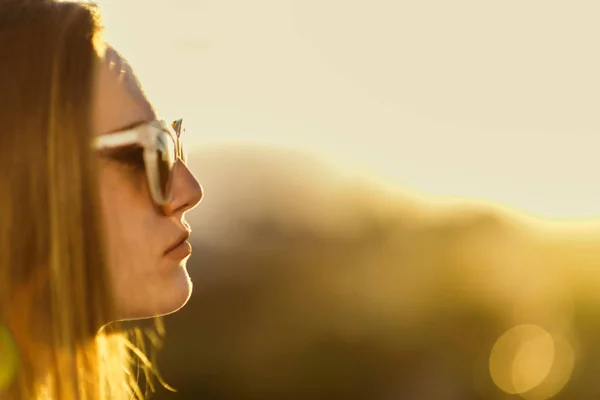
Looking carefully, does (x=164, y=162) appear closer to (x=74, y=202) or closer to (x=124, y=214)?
(x=124, y=214)

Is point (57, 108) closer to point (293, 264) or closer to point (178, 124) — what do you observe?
point (178, 124)

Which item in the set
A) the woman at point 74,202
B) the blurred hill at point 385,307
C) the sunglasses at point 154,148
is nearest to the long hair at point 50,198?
the woman at point 74,202

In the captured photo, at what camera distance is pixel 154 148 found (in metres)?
1.91

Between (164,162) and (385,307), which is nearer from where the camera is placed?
(164,162)

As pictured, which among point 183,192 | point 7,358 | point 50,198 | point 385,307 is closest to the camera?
point 50,198

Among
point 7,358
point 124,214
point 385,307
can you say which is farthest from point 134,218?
point 385,307

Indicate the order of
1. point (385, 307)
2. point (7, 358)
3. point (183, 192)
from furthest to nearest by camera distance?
point (385, 307) → point (183, 192) → point (7, 358)

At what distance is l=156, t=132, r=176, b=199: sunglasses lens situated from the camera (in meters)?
1.92

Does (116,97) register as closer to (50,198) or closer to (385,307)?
(50,198)

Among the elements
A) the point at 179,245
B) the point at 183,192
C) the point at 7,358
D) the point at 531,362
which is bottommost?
the point at 531,362

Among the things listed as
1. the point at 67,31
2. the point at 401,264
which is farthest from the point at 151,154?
the point at 401,264

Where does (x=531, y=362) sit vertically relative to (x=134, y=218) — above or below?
below

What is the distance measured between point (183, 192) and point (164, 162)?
3.5 inches

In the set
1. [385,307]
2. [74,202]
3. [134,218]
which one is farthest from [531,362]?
[74,202]
